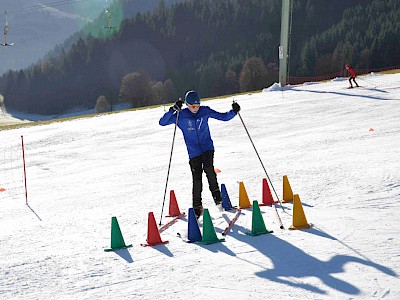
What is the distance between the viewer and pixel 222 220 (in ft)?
22.2

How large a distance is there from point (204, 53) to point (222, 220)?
122 meters

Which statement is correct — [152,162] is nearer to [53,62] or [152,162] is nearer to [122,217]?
[122,217]

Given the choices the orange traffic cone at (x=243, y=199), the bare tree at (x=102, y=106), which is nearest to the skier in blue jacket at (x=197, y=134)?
the orange traffic cone at (x=243, y=199)

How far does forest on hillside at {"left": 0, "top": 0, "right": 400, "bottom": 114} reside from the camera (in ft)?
314

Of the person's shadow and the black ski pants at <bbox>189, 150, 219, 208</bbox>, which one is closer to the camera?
the person's shadow

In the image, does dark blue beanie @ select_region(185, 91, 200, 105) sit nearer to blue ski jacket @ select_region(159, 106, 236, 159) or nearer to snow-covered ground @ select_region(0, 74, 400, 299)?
blue ski jacket @ select_region(159, 106, 236, 159)

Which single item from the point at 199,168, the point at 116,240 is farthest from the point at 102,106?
the point at 116,240

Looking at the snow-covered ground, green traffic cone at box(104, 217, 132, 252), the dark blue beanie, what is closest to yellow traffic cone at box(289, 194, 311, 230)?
the snow-covered ground

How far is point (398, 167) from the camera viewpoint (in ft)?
27.1

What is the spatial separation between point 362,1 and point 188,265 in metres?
118

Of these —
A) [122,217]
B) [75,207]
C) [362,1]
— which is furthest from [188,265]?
[362,1]

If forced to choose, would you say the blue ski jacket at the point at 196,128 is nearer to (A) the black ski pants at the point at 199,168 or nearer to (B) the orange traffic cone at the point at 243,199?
(A) the black ski pants at the point at 199,168

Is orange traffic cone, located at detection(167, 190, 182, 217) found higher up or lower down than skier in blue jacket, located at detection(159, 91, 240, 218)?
lower down

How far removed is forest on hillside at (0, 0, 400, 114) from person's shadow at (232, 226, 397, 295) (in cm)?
8495
